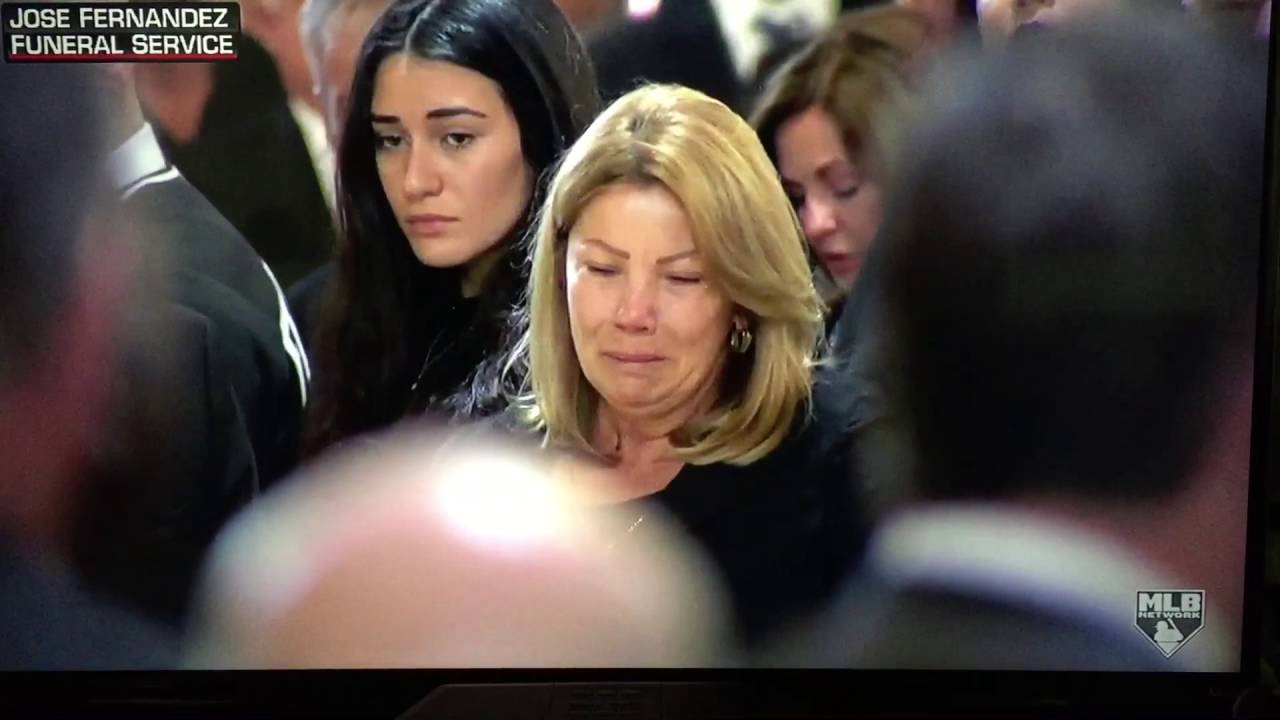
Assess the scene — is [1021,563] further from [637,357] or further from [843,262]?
[637,357]

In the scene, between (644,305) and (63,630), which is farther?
(63,630)

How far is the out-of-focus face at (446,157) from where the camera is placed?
1.51 meters

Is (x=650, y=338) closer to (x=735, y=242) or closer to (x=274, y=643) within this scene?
(x=735, y=242)

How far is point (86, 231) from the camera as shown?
1.54 meters

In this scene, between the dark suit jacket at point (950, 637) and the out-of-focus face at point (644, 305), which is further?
the dark suit jacket at point (950, 637)

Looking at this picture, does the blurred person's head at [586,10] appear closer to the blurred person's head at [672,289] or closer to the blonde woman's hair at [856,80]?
the blurred person's head at [672,289]

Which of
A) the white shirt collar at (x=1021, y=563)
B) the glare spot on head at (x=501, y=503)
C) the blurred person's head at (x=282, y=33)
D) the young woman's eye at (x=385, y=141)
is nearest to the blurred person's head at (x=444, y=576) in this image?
the glare spot on head at (x=501, y=503)

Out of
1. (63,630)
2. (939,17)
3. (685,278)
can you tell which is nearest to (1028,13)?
(939,17)

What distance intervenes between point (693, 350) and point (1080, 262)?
0.48 m

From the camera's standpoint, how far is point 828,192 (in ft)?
5.01

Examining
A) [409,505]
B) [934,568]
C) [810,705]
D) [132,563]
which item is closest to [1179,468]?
[934,568]

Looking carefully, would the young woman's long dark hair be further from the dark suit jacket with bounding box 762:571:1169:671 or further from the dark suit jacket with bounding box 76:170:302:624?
the dark suit jacket with bounding box 762:571:1169:671

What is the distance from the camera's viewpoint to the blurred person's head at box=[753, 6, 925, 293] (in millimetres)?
1512

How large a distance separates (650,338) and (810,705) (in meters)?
0.50
